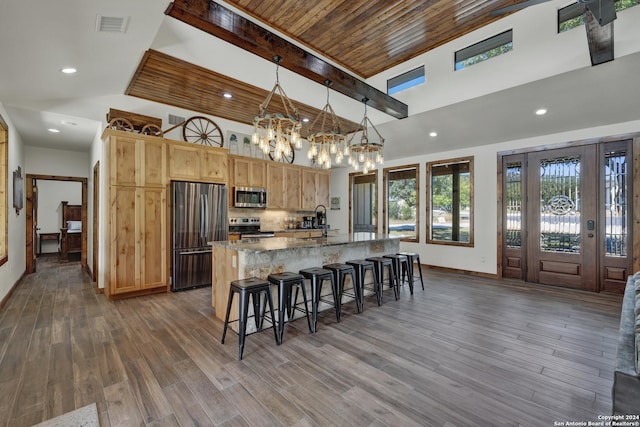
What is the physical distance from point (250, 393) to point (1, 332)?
3.11 metres

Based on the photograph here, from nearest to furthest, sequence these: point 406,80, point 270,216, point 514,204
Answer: point 406,80 < point 514,204 < point 270,216

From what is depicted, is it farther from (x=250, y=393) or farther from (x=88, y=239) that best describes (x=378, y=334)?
(x=88, y=239)

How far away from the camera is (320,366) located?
95.7 inches

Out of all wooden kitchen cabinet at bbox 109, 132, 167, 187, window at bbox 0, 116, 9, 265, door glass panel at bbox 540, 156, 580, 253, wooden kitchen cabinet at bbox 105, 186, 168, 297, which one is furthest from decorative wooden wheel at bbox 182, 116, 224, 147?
door glass panel at bbox 540, 156, 580, 253

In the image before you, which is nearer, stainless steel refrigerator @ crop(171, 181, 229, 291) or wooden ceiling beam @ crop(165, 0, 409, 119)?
wooden ceiling beam @ crop(165, 0, 409, 119)

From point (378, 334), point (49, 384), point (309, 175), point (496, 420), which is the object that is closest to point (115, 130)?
point (49, 384)

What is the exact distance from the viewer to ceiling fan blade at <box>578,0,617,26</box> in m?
2.12

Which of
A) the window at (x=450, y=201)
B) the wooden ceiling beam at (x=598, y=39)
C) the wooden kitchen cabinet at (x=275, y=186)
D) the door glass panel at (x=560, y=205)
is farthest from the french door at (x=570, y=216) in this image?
the wooden kitchen cabinet at (x=275, y=186)

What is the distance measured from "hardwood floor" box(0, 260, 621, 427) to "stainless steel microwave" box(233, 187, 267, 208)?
7.92 ft

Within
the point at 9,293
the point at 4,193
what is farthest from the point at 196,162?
the point at 9,293

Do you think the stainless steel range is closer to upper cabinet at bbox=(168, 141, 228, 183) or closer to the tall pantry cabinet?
upper cabinet at bbox=(168, 141, 228, 183)

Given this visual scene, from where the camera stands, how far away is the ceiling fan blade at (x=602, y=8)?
2124 millimetres

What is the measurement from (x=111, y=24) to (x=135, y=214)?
280 cm

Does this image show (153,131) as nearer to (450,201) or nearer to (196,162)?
(196,162)
